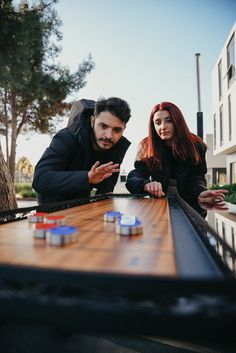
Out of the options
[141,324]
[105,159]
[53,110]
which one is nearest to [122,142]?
[105,159]

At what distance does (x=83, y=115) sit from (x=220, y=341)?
2.17 metres

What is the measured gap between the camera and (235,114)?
1459 centimetres

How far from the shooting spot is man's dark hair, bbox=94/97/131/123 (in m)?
2.06

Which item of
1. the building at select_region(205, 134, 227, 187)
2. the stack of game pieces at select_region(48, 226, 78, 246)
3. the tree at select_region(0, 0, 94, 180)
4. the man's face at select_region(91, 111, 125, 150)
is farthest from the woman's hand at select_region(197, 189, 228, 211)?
the building at select_region(205, 134, 227, 187)

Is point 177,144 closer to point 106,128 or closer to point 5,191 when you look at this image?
point 106,128

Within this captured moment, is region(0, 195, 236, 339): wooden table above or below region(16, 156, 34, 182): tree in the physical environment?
below

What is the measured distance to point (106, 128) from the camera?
2.05 metres

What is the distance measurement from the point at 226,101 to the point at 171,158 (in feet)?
50.9

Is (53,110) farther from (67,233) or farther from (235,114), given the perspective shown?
(67,233)

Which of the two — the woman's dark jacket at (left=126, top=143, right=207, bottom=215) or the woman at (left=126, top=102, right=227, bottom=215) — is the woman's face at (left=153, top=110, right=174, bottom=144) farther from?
the woman's dark jacket at (left=126, top=143, right=207, bottom=215)

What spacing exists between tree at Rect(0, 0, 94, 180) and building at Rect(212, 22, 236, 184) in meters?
7.74

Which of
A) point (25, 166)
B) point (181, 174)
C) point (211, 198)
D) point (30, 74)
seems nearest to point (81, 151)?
point (181, 174)

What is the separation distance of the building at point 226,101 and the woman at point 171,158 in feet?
44.2

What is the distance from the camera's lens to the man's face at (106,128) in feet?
6.65
